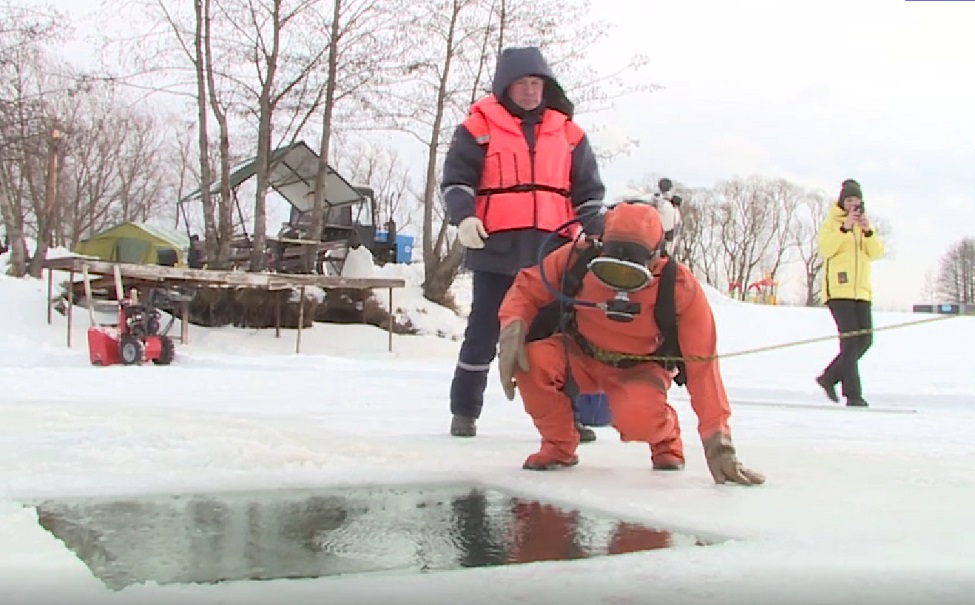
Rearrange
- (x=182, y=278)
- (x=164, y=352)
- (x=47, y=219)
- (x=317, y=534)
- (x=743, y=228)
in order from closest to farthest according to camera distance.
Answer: (x=317, y=534)
(x=164, y=352)
(x=182, y=278)
(x=47, y=219)
(x=743, y=228)

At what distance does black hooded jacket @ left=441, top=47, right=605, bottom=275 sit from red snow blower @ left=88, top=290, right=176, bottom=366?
6.18 m

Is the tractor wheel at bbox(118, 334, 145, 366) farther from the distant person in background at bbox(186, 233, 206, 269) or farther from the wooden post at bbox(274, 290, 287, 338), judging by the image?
the distant person in background at bbox(186, 233, 206, 269)

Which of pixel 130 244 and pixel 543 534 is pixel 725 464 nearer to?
pixel 543 534

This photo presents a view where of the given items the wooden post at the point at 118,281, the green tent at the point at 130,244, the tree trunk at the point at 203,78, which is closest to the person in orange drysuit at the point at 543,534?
the wooden post at the point at 118,281

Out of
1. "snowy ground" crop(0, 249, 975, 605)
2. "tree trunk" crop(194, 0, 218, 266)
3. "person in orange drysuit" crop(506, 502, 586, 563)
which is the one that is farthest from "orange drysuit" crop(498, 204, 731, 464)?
"tree trunk" crop(194, 0, 218, 266)

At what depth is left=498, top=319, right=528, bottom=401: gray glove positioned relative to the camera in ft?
9.27

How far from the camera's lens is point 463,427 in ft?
12.1

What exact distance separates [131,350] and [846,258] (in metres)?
6.64

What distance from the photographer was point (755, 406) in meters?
5.62

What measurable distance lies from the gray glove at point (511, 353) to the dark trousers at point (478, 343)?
2.85ft

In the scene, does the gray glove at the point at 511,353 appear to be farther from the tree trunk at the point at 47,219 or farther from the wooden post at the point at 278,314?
the tree trunk at the point at 47,219

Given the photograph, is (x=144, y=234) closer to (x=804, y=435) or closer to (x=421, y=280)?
(x=421, y=280)

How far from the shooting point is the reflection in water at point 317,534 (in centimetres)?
172

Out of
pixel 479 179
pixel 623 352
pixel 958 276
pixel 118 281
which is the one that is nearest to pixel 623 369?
pixel 623 352
